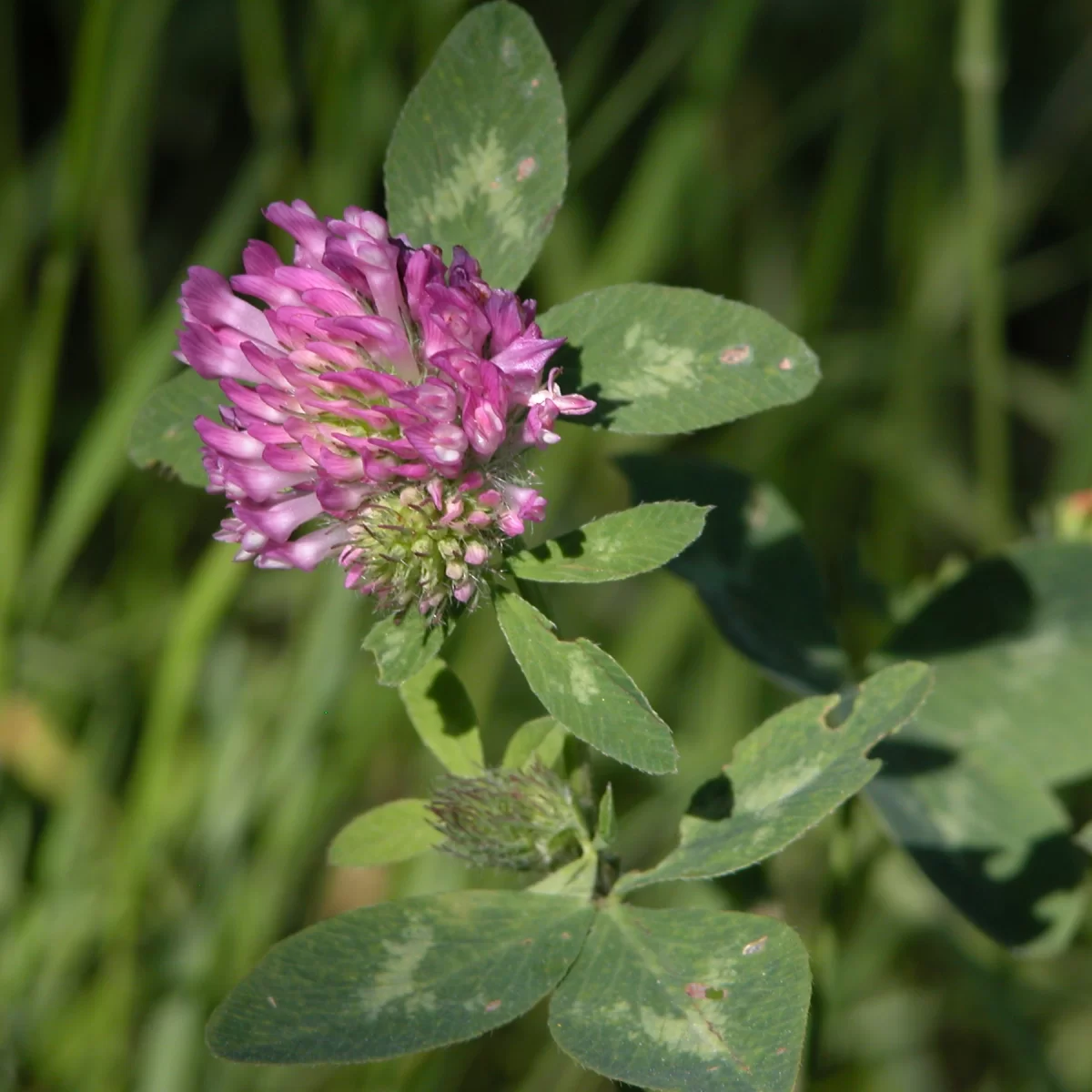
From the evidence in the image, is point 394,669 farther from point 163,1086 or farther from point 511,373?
point 163,1086

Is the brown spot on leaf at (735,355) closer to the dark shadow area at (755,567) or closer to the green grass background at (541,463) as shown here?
the dark shadow area at (755,567)

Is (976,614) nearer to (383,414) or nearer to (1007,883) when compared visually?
(1007,883)

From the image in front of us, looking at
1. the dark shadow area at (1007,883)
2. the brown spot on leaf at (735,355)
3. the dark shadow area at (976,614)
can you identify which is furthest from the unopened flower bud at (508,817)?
the dark shadow area at (976,614)

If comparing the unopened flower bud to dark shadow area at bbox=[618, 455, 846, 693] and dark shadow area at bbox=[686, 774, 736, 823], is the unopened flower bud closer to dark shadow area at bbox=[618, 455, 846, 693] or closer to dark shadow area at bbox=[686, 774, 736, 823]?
dark shadow area at bbox=[686, 774, 736, 823]

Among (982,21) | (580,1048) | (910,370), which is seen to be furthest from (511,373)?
(910,370)

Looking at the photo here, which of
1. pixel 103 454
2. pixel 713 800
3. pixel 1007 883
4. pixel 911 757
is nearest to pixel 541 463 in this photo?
pixel 103 454

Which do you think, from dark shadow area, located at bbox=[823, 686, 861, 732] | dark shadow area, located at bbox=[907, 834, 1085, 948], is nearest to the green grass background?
dark shadow area, located at bbox=[907, 834, 1085, 948]
